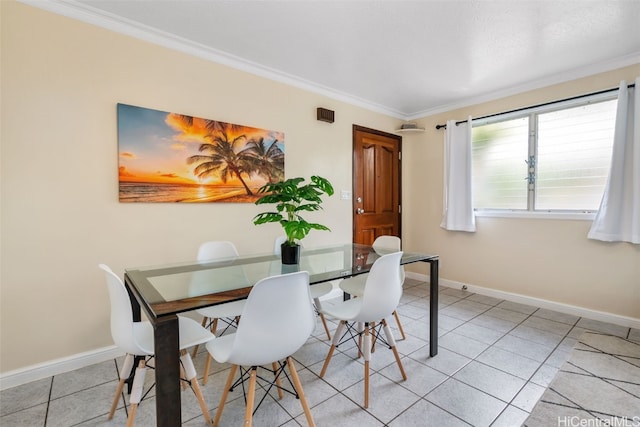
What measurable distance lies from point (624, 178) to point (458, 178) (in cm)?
152

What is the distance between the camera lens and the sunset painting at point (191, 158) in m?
2.26

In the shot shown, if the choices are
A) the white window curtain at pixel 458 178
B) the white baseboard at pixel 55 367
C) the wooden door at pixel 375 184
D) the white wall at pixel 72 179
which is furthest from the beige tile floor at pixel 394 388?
the wooden door at pixel 375 184

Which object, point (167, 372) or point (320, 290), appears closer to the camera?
point (167, 372)

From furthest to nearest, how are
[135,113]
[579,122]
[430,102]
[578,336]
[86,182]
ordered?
[430,102] → [579,122] → [578,336] → [135,113] → [86,182]

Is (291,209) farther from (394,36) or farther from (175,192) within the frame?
(394,36)

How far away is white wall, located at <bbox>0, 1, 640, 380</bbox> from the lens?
190cm

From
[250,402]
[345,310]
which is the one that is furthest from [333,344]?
[250,402]

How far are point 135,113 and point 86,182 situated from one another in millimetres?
615

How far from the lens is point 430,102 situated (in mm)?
3973

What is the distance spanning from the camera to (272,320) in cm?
124

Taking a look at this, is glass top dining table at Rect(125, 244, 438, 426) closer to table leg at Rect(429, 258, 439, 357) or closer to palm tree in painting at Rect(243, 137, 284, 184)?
table leg at Rect(429, 258, 439, 357)

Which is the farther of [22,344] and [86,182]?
[86,182]

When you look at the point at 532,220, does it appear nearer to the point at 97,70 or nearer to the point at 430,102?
the point at 430,102

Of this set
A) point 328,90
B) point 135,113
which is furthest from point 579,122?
point 135,113
